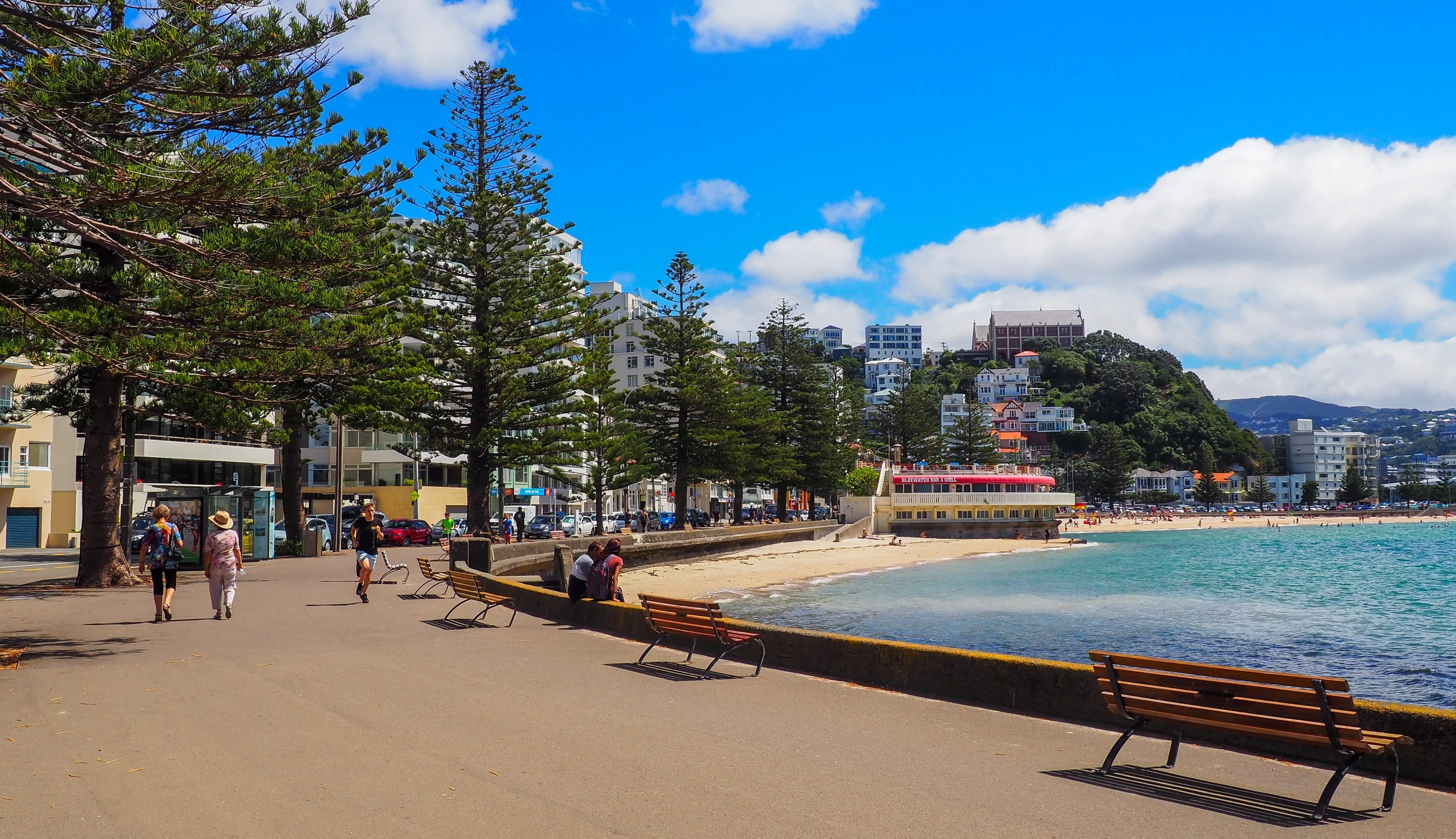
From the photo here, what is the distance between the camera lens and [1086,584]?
36.3m

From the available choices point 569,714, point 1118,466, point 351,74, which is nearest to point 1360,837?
point 569,714

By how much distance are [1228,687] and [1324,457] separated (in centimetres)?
19885

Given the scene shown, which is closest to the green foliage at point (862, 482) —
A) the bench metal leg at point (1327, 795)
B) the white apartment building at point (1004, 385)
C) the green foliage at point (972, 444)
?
the green foliage at point (972, 444)

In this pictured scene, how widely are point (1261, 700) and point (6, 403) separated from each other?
1596 inches

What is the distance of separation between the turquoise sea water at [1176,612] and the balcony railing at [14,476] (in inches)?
1034

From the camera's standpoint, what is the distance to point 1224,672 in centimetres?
585

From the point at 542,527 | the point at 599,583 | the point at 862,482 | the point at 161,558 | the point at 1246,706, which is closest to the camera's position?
the point at 1246,706

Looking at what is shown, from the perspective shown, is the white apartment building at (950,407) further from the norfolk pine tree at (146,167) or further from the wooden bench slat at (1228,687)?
the wooden bench slat at (1228,687)

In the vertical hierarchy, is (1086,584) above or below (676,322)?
below

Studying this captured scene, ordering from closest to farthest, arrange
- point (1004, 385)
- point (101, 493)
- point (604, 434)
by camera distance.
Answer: point (101, 493) < point (604, 434) < point (1004, 385)

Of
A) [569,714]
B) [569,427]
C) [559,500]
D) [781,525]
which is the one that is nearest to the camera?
[569,714]

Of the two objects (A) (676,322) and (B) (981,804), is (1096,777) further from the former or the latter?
(A) (676,322)

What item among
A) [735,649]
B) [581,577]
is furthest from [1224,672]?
[581,577]

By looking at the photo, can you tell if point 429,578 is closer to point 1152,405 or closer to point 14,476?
point 14,476
